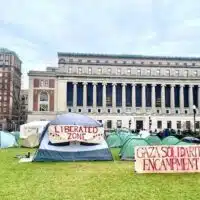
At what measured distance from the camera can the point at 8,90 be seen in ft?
434

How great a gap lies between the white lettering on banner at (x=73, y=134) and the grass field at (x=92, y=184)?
4203mm

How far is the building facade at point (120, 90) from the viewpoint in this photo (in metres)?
106

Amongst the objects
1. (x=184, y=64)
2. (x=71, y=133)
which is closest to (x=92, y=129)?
(x=71, y=133)

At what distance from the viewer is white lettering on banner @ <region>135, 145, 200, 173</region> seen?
54.4ft

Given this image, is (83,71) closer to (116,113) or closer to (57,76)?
(57,76)

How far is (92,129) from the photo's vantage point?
2333 centimetres

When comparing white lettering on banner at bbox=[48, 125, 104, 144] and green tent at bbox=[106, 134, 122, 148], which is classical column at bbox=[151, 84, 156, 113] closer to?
green tent at bbox=[106, 134, 122, 148]

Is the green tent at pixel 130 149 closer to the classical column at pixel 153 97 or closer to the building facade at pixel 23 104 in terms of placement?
the classical column at pixel 153 97

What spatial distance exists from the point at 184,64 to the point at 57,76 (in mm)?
40501

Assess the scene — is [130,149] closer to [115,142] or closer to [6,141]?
[115,142]

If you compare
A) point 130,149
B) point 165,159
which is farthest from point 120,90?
point 165,159

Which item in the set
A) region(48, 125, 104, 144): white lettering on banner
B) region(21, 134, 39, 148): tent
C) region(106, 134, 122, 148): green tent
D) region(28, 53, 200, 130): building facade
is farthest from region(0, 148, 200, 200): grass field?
region(28, 53, 200, 130): building facade

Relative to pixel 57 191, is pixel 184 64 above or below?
above

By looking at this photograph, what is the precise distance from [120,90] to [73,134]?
3453 inches
